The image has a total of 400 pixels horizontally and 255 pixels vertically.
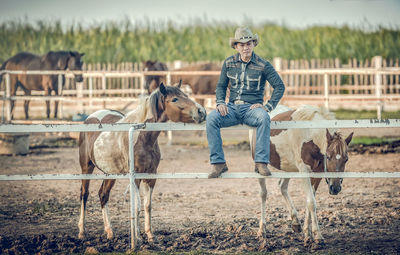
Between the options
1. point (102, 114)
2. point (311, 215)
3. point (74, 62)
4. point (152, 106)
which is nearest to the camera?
point (311, 215)

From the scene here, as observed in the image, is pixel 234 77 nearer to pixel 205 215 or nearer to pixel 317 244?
pixel 317 244

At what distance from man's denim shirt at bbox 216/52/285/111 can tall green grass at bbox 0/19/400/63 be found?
18888 millimetres

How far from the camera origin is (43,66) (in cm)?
1628

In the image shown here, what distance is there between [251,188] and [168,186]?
4.62ft

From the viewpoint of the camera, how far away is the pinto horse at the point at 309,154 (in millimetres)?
5379

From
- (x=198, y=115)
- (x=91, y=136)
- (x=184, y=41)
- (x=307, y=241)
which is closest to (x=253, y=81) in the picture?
(x=198, y=115)

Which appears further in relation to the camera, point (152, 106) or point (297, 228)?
point (297, 228)

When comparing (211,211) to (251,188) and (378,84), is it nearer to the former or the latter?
(251,188)

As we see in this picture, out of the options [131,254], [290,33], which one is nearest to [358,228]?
[131,254]

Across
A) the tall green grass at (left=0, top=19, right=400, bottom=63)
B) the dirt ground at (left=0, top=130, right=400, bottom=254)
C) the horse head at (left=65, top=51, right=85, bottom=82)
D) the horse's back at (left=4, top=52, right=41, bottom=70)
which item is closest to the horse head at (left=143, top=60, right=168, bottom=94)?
the horse head at (left=65, top=51, right=85, bottom=82)

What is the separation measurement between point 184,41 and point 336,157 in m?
22.0

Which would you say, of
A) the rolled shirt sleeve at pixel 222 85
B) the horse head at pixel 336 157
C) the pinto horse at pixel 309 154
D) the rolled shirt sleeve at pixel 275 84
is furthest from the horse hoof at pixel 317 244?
the rolled shirt sleeve at pixel 222 85

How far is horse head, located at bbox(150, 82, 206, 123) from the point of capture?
5.50 meters

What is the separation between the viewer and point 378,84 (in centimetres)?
1553
